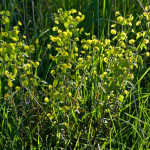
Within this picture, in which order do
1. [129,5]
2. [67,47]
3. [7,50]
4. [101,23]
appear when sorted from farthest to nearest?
[129,5] < [101,23] < [67,47] < [7,50]

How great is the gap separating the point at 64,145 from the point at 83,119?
10.3 inches

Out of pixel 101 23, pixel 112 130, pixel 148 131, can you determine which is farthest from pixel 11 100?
pixel 101 23

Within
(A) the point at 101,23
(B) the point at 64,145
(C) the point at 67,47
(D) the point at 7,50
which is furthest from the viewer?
(A) the point at 101,23

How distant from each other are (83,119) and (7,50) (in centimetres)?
78

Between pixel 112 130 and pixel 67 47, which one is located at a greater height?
pixel 67 47

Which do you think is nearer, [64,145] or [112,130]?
[64,145]

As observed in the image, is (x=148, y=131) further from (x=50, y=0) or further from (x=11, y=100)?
(x=50, y=0)

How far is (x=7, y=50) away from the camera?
5.75ft

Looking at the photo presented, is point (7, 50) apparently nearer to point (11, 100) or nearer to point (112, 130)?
point (11, 100)

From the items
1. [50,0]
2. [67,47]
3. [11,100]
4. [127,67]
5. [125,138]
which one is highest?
[50,0]

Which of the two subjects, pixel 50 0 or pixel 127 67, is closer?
pixel 127 67

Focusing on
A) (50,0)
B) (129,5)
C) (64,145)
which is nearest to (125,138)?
(64,145)

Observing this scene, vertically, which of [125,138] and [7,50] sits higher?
[7,50]

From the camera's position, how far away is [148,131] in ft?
6.88
